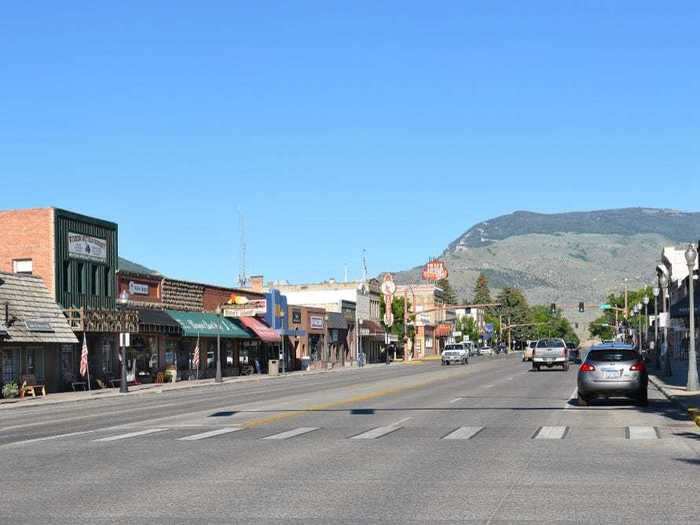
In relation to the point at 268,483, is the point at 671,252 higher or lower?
higher

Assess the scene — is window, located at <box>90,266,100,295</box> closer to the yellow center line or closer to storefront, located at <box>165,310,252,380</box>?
storefront, located at <box>165,310,252,380</box>

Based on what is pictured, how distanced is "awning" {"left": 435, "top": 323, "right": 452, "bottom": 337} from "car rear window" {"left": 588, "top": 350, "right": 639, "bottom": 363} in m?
128

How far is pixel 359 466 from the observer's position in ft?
52.0

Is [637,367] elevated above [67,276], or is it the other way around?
[67,276]

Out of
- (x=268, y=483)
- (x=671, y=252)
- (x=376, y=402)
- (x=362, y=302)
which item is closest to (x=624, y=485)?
(x=268, y=483)

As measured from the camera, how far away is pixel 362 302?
11450cm

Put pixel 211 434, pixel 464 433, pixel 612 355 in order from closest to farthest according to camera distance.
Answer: pixel 464 433, pixel 211 434, pixel 612 355

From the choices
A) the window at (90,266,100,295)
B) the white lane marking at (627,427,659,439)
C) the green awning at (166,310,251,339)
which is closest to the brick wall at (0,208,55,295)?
the window at (90,266,100,295)

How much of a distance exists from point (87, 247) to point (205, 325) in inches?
496

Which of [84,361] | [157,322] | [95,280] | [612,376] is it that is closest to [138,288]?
[157,322]

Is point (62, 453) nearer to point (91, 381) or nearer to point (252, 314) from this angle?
point (91, 381)

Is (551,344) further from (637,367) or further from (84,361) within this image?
(637,367)

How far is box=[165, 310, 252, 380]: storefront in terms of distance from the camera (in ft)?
210

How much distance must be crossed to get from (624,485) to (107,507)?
6.24 metres
